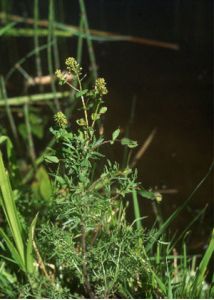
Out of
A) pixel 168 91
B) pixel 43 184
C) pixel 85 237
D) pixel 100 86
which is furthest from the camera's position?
pixel 168 91

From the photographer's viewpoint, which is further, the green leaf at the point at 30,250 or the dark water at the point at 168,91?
the dark water at the point at 168,91

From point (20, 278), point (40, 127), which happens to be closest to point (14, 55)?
point (40, 127)

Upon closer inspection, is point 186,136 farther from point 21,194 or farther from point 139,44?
point 21,194

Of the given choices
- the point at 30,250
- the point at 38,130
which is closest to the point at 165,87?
the point at 38,130

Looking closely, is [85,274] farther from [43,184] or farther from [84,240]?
[43,184]

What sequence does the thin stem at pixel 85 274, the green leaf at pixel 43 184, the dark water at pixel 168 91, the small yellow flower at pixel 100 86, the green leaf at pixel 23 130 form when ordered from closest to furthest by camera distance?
the small yellow flower at pixel 100 86, the thin stem at pixel 85 274, the green leaf at pixel 43 184, the dark water at pixel 168 91, the green leaf at pixel 23 130

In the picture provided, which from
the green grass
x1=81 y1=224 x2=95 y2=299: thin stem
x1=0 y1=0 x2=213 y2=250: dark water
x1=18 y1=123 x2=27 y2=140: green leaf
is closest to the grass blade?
the green grass

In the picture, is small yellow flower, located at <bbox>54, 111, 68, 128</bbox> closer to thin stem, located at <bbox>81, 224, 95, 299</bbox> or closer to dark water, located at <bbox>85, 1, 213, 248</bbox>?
thin stem, located at <bbox>81, 224, 95, 299</bbox>

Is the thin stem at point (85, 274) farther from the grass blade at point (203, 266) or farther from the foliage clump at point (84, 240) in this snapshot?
the grass blade at point (203, 266)

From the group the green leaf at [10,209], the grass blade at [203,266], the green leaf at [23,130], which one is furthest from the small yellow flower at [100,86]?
the green leaf at [23,130]
